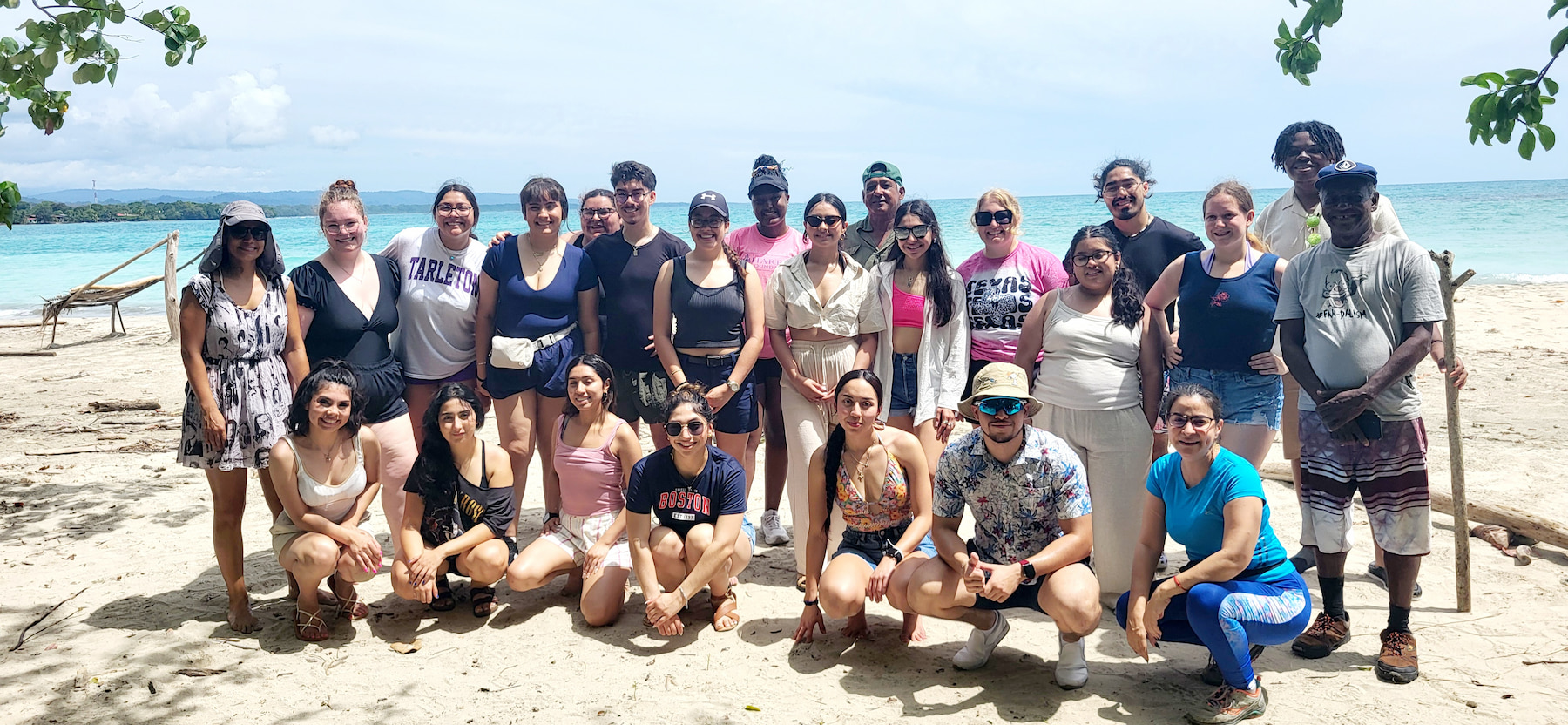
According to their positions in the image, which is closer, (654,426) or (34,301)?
(654,426)

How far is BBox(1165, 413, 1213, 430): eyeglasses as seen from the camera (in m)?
3.45

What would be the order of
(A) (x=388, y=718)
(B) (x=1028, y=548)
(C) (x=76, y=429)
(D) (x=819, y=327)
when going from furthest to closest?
1. (C) (x=76, y=429)
2. (D) (x=819, y=327)
3. (B) (x=1028, y=548)
4. (A) (x=388, y=718)

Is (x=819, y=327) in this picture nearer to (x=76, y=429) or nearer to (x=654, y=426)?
(x=654, y=426)

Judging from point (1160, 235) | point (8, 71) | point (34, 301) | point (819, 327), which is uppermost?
point (8, 71)

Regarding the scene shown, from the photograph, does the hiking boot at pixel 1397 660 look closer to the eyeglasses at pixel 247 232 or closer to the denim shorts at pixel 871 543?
the denim shorts at pixel 871 543

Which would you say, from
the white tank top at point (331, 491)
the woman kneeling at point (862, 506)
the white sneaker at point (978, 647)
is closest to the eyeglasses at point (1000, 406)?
the woman kneeling at point (862, 506)

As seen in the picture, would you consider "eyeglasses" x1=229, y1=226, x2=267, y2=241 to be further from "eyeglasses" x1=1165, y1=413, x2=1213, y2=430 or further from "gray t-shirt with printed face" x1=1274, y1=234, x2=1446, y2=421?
"gray t-shirt with printed face" x1=1274, y1=234, x2=1446, y2=421

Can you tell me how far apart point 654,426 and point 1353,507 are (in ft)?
14.2

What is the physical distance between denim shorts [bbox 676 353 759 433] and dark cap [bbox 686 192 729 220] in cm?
75

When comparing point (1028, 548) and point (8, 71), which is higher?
point (8, 71)

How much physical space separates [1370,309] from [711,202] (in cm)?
301

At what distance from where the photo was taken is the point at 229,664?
158 inches

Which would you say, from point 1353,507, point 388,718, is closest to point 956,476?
point 388,718

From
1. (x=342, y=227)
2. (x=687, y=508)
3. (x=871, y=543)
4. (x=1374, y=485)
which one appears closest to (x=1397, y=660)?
(x=1374, y=485)
